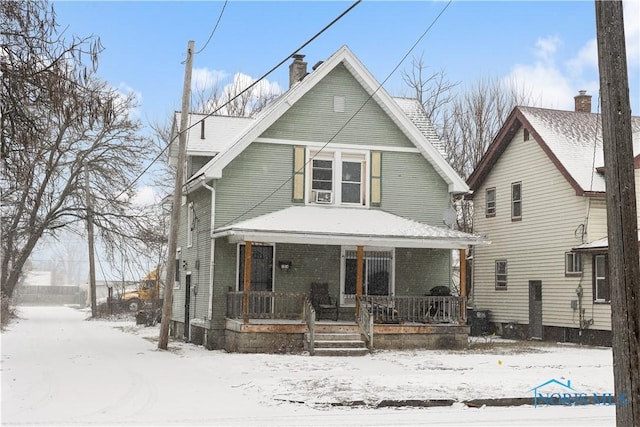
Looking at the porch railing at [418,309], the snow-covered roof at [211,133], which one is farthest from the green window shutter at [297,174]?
the porch railing at [418,309]

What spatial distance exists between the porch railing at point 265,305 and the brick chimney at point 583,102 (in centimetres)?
1491

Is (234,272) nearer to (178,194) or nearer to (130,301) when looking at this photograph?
(178,194)

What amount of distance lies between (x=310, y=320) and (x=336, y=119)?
6443 mm

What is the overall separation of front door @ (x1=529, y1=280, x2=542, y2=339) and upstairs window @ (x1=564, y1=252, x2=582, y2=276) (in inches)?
70.4

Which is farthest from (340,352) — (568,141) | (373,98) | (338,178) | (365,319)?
(568,141)

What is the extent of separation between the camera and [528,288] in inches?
1035

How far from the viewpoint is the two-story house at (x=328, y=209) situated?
20.7 m

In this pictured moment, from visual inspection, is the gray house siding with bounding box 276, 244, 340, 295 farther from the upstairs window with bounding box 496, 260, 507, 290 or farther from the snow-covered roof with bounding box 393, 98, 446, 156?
the upstairs window with bounding box 496, 260, 507, 290

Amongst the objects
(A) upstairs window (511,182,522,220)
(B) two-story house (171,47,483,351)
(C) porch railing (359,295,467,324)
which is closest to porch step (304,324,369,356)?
(B) two-story house (171,47,483,351)

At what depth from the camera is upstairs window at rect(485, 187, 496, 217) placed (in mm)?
28781

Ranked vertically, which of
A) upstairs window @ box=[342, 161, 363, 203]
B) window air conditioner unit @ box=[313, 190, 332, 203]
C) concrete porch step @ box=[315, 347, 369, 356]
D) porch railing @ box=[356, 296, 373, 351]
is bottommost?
concrete porch step @ box=[315, 347, 369, 356]

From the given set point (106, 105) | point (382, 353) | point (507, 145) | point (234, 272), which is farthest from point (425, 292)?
point (106, 105)

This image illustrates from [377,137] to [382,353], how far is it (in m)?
6.87

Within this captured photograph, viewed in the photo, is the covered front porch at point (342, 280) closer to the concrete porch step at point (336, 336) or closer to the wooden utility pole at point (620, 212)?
the concrete porch step at point (336, 336)
